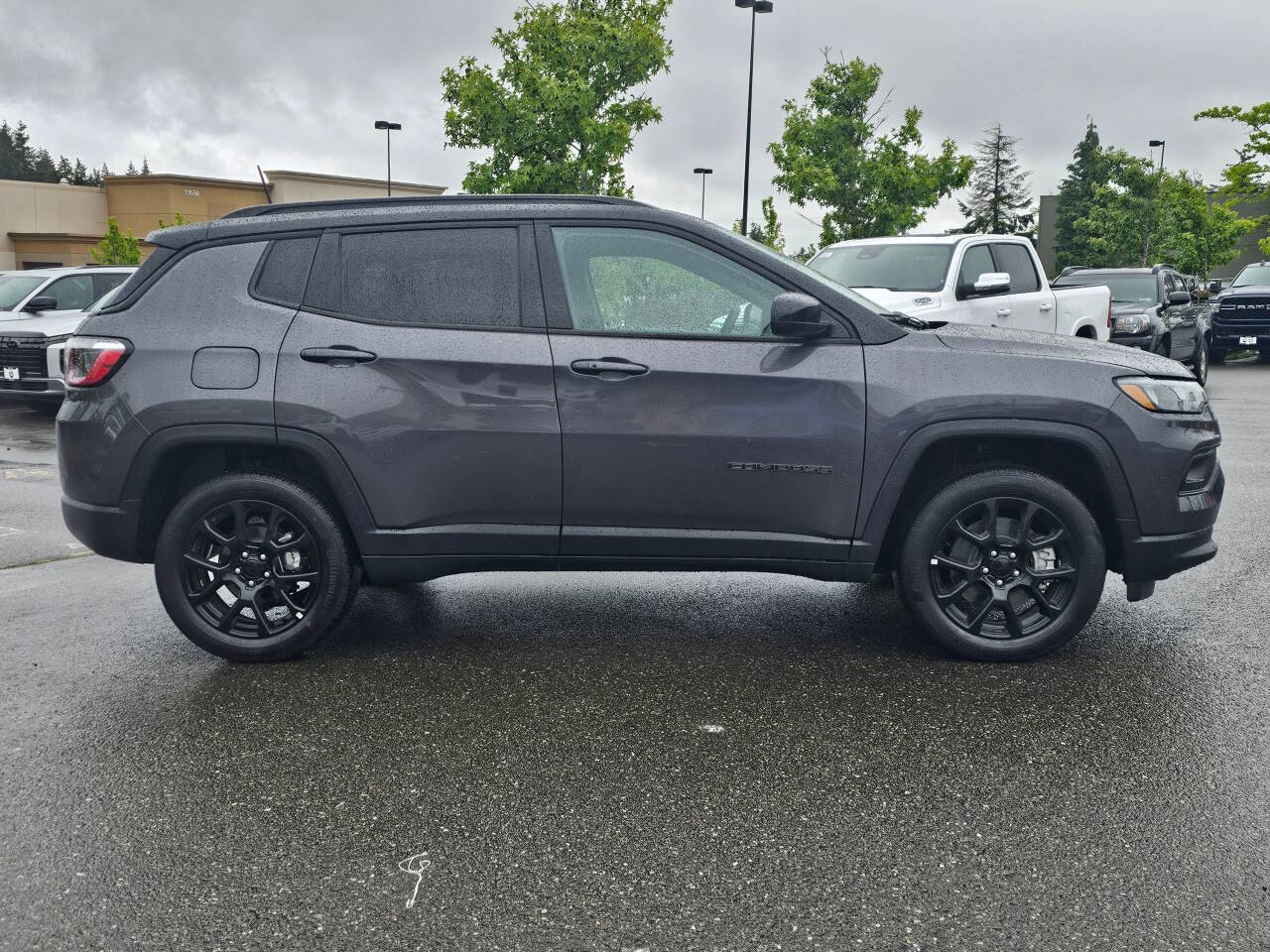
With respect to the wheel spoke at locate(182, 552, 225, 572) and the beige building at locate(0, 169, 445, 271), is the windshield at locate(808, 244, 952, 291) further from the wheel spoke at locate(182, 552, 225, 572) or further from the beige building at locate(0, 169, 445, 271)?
the beige building at locate(0, 169, 445, 271)

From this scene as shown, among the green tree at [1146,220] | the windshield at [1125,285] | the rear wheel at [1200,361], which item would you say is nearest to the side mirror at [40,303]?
the windshield at [1125,285]

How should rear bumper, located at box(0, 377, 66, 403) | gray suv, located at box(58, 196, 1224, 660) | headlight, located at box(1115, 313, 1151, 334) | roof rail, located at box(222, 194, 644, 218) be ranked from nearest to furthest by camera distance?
gray suv, located at box(58, 196, 1224, 660) < roof rail, located at box(222, 194, 644, 218) < rear bumper, located at box(0, 377, 66, 403) < headlight, located at box(1115, 313, 1151, 334)

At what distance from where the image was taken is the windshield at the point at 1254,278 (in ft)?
76.4

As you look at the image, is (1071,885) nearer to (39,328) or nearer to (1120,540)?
(1120,540)

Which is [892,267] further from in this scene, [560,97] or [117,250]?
[117,250]

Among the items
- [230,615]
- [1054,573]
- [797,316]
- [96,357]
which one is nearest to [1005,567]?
[1054,573]

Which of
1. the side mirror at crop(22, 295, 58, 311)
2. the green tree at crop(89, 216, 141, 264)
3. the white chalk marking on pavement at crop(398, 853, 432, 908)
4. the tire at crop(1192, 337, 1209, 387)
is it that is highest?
the green tree at crop(89, 216, 141, 264)

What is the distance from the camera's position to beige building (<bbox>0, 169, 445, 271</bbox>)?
50.6m

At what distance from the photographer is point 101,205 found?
2135 inches

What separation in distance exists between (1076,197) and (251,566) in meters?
81.9

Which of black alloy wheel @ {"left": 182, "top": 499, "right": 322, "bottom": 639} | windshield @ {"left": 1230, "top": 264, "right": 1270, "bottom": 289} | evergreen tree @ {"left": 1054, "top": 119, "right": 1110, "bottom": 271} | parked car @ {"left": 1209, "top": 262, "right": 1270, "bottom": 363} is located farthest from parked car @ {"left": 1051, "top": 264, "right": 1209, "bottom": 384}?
evergreen tree @ {"left": 1054, "top": 119, "right": 1110, "bottom": 271}

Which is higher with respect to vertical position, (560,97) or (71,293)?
(560,97)

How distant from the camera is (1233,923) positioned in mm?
2758

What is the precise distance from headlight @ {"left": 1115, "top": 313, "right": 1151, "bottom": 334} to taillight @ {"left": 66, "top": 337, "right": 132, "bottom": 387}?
51.6 feet
